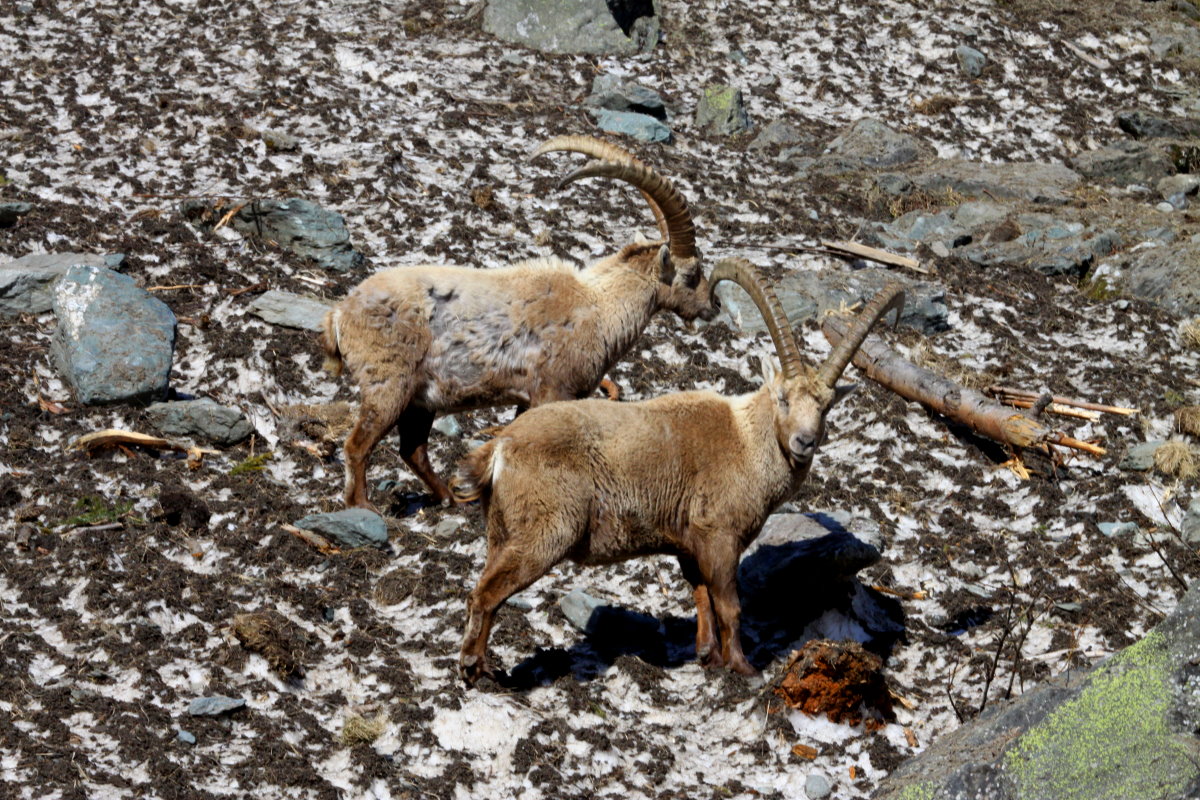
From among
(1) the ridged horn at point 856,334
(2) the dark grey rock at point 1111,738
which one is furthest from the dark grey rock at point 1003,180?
(2) the dark grey rock at point 1111,738

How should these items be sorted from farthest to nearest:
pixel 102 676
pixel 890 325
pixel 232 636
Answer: pixel 890 325, pixel 232 636, pixel 102 676

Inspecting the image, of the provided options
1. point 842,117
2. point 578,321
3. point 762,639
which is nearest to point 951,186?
point 842,117

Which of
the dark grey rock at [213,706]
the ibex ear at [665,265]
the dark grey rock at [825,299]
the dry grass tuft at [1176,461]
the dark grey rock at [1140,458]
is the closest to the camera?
the dark grey rock at [213,706]

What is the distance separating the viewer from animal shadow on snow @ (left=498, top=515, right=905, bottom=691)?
885 centimetres

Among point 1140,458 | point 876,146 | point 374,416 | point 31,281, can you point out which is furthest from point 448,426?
point 876,146

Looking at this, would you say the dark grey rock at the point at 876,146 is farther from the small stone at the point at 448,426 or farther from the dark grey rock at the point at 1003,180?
the small stone at the point at 448,426

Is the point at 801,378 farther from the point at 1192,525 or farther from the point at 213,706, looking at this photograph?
the point at 213,706

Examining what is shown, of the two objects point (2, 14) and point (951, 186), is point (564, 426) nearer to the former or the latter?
point (951, 186)

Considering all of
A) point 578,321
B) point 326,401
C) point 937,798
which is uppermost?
point 937,798

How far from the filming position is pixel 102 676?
776cm

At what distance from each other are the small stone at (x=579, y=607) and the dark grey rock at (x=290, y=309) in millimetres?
5112

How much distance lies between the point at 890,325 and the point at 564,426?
7.05m

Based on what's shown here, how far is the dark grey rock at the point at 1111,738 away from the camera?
4.89m

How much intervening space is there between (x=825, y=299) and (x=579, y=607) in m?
6.56
